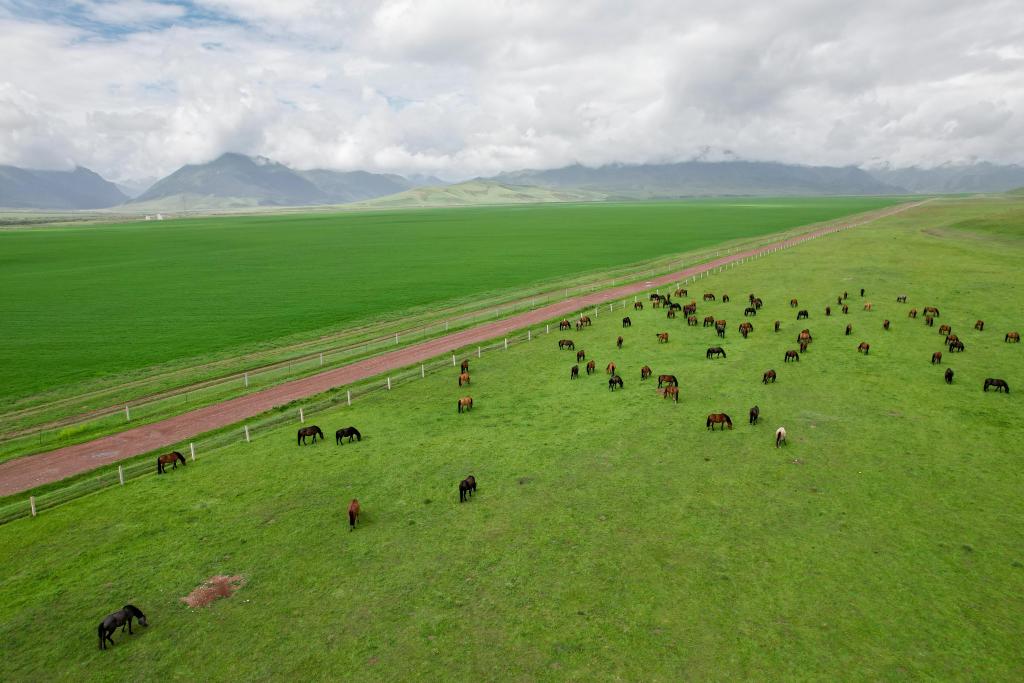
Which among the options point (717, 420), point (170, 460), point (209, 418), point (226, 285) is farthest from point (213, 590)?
point (226, 285)

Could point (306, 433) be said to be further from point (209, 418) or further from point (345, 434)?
point (209, 418)

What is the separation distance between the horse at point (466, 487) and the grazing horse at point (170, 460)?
45.7 ft

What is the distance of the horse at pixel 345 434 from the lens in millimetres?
27383

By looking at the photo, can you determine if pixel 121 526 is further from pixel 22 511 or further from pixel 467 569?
pixel 467 569

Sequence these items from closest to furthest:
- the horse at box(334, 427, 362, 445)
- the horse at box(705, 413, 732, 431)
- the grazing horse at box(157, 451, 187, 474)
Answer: the grazing horse at box(157, 451, 187, 474) → the horse at box(705, 413, 732, 431) → the horse at box(334, 427, 362, 445)

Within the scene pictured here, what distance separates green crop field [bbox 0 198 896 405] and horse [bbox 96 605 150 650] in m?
31.0

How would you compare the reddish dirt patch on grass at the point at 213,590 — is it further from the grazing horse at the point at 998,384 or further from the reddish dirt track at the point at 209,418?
the grazing horse at the point at 998,384

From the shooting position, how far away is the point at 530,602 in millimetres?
15836

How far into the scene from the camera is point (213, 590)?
1686cm

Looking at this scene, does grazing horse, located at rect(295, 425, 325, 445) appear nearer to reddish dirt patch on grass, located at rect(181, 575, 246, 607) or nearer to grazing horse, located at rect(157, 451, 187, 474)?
grazing horse, located at rect(157, 451, 187, 474)

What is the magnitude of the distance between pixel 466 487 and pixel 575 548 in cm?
508

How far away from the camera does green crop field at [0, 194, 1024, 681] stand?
1407cm

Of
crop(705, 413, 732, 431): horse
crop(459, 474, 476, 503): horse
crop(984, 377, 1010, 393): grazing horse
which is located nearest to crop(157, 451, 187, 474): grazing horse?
crop(459, 474, 476, 503): horse

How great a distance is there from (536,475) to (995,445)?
65.9 ft
